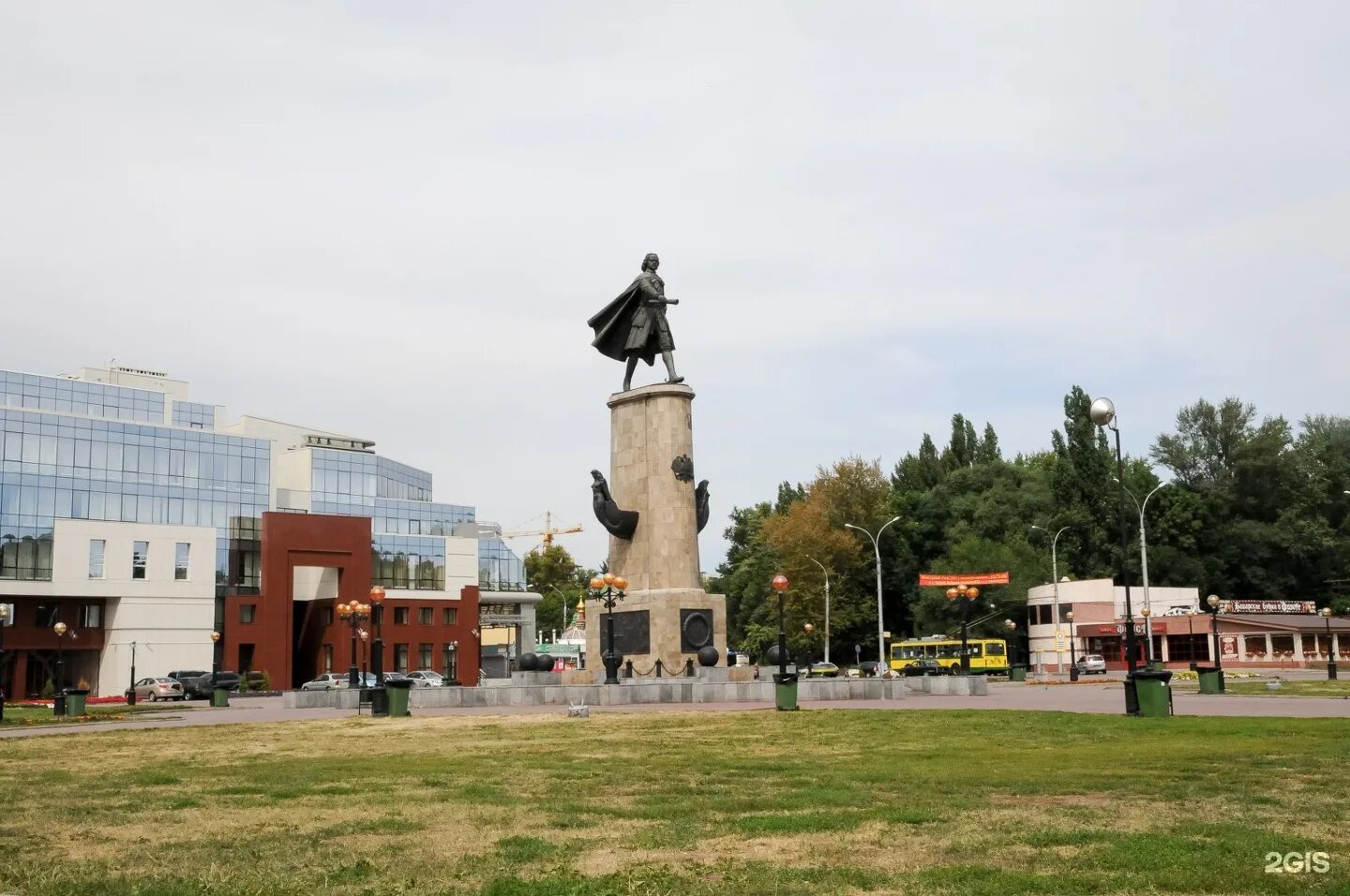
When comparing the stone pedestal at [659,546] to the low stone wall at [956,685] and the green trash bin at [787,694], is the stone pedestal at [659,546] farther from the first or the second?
the green trash bin at [787,694]

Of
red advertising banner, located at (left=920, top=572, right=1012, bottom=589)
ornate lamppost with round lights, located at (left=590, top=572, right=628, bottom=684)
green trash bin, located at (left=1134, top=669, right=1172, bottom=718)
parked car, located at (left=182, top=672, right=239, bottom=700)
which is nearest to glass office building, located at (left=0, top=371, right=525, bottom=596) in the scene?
parked car, located at (left=182, top=672, right=239, bottom=700)

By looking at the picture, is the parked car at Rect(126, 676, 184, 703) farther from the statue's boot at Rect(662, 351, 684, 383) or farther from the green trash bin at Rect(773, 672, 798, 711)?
the green trash bin at Rect(773, 672, 798, 711)

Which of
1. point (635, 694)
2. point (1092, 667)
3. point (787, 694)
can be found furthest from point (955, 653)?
point (787, 694)

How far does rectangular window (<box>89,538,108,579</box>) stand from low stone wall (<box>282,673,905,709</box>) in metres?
41.0

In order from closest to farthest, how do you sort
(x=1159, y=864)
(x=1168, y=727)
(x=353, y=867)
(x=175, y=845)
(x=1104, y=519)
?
1. (x=1159, y=864)
2. (x=353, y=867)
3. (x=175, y=845)
4. (x=1168, y=727)
5. (x=1104, y=519)

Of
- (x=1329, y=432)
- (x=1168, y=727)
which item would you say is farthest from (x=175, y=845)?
(x=1329, y=432)

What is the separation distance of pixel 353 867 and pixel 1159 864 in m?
5.63

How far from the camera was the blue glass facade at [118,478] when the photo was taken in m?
74.4

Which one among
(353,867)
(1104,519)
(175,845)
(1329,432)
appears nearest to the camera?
(353,867)

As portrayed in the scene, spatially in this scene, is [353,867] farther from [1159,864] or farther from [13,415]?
[13,415]

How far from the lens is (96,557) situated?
7575cm

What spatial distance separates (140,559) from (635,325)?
48.2 m

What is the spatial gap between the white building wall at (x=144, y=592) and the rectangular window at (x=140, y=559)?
0.21 m

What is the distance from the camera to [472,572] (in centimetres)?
9500
